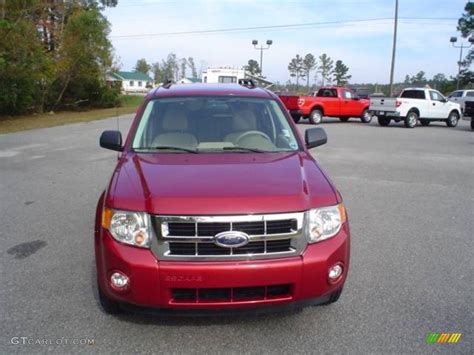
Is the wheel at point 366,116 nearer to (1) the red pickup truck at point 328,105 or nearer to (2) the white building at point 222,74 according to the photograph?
(1) the red pickup truck at point 328,105

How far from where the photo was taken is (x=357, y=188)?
7.57 m

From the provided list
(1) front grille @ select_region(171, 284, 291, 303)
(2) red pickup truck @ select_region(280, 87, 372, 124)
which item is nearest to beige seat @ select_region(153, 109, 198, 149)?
(1) front grille @ select_region(171, 284, 291, 303)

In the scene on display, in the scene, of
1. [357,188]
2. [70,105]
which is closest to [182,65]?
[70,105]

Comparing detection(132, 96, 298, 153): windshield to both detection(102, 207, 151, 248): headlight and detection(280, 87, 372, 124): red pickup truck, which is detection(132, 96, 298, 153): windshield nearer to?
detection(102, 207, 151, 248): headlight

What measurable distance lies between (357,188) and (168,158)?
16.2ft

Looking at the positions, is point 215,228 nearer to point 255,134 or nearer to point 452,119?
point 255,134

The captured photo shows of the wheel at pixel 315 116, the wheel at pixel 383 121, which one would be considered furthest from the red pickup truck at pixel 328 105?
the wheel at pixel 383 121

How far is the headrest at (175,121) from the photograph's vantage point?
403 centimetres

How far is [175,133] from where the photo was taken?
3969 mm

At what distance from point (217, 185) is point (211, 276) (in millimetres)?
611

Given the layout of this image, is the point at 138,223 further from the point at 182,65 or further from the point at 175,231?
the point at 182,65

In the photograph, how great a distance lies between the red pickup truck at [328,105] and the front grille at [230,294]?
18.7 m

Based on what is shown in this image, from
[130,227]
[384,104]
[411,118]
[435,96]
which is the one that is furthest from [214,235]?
[435,96]

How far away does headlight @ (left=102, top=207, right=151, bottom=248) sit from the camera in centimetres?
267
